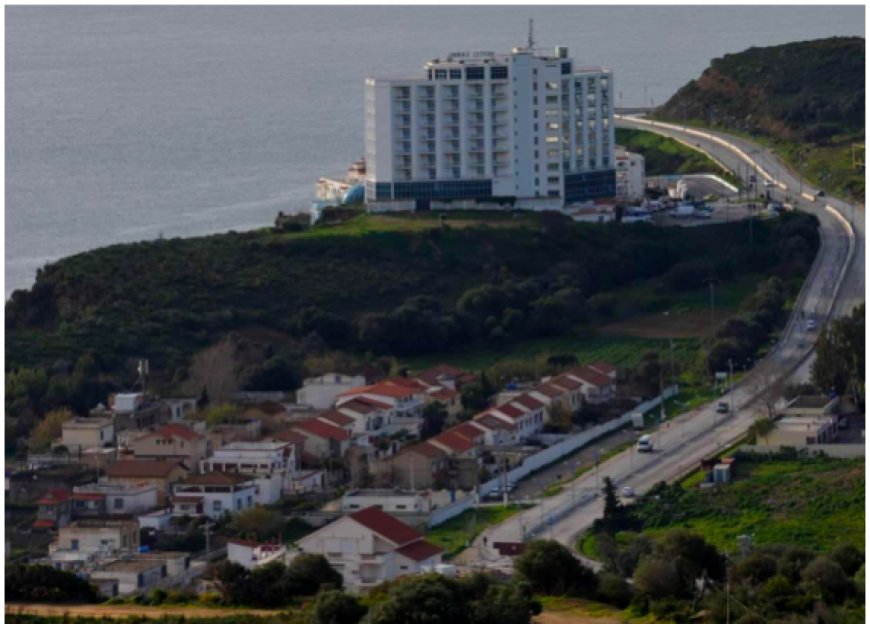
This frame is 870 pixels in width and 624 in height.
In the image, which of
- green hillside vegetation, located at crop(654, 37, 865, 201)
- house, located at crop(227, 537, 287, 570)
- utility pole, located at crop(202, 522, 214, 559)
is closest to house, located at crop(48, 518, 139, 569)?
utility pole, located at crop(202, 522, 214, 559)

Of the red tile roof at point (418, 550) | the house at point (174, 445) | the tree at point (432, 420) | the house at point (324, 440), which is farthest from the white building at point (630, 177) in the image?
the red tile roof at point (418, 550)

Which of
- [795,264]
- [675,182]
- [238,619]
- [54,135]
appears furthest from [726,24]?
[238,619]

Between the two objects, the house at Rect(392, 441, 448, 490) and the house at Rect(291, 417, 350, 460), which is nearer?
the house at Rect(392, 441, 448, 490)

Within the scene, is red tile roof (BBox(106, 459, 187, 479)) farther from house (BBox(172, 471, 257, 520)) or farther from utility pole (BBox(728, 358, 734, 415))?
utility pole (BBox(728, 358, 734, 415))

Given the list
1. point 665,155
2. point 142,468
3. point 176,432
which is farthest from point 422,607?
point 665,155

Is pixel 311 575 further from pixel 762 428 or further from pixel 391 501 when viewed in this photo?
pixel 762 428

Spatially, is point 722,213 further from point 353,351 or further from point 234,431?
point 234,431
